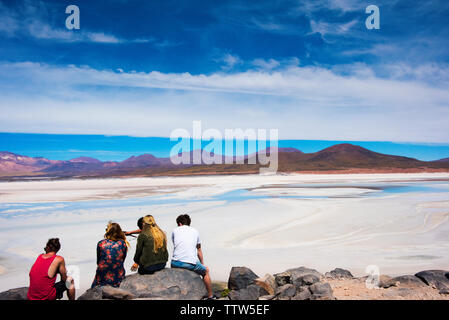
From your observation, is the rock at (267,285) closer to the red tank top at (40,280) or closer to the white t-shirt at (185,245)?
the white t-shirt at (185,245)

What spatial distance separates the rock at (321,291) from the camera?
5.03m

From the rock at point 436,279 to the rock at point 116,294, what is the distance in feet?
16.0

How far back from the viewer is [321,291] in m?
5.19

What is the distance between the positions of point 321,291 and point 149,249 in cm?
280

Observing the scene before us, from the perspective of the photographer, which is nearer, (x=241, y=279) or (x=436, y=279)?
(x=436, y=279)

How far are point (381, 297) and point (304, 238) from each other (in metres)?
6.13

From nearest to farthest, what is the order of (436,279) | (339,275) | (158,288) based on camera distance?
(158,288) → (436,279) → (339,275)

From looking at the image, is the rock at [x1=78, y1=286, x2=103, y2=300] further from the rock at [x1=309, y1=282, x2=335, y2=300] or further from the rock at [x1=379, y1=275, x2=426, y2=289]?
the rock at [x1=379, y1=275, x2=426, y2=289]

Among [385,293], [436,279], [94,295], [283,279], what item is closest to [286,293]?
[283,279]

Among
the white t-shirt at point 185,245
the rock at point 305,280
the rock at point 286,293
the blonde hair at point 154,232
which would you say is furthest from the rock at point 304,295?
the blonde hair at point 154,232

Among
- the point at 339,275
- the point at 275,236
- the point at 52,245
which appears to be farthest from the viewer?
the point at 275,236

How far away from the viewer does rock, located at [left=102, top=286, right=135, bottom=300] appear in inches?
187

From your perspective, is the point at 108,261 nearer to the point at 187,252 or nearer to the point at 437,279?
the point at 187,252
